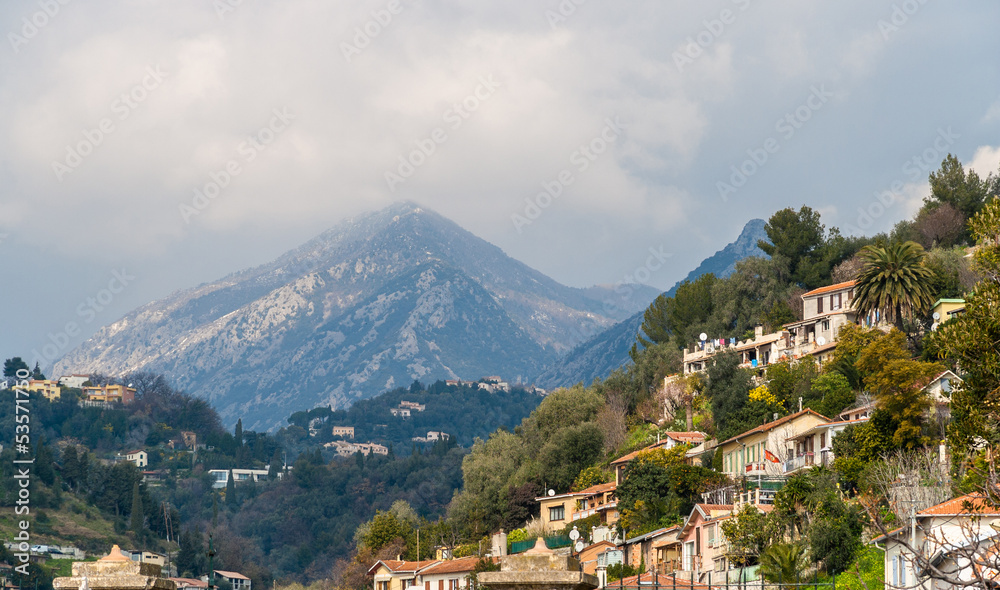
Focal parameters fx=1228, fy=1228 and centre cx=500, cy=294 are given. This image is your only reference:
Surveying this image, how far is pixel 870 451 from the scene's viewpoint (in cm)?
5284

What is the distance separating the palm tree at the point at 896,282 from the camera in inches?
2598

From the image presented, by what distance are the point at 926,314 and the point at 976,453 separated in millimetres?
48890

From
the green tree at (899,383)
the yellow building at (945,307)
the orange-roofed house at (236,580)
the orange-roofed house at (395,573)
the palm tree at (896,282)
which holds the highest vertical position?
the palm tree at (896,282)

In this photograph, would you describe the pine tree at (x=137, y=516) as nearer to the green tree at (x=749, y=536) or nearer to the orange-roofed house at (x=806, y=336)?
the orange-roofed house at (x=806, y=336)

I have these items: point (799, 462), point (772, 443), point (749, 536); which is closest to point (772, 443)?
point (772, 443)

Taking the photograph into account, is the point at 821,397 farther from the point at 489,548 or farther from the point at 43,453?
the point at 43,453

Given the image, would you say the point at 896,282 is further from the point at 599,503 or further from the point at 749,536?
the point at 749,536

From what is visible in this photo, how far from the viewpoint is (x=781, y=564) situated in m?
37.2

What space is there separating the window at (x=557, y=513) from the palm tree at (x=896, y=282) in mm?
21878

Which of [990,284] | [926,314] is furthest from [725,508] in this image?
[990,284]

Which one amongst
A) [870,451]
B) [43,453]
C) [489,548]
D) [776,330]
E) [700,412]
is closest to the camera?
[870,451]

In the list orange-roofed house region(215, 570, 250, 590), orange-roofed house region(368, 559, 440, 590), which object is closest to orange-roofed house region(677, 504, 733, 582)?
orange-roofed house region(368, 559, 440, 590)

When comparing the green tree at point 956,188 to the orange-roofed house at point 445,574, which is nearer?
the orange-roofed house at point 445,574

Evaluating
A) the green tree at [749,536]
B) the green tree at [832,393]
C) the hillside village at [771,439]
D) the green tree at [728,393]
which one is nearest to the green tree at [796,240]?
the hillside village at [771,439]
